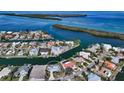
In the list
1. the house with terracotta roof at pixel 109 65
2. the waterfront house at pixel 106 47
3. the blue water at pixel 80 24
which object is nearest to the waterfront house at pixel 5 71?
the blue water at pixel 80 24

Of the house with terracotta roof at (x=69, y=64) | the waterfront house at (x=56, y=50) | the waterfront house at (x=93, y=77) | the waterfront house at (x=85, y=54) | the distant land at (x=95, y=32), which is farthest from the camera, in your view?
the distant land at (x=95, y=32)

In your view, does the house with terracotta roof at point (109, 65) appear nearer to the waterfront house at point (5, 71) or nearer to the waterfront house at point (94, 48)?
the waterfront house at point (94, 48)

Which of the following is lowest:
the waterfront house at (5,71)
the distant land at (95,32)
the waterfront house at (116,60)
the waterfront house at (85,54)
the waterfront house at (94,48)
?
the waterfront house at (5,71)

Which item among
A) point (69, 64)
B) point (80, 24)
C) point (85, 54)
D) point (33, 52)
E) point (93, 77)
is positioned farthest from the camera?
point (80, 24)

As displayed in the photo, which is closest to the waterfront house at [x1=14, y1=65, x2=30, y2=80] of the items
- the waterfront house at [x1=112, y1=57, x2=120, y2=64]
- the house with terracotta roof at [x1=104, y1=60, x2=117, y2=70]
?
the house with terracotta roof at [x1=104, y1=60, x2=117, y2=70]

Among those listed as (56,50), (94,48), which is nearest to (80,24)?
(94,48)

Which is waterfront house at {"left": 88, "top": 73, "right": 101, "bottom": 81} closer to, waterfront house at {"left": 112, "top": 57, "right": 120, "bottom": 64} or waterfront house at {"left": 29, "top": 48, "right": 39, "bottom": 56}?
waterfront house at {"left": 112, "top": 57, "right": 120, "bottom": 64}

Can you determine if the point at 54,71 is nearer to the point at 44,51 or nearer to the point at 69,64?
the point at 69,64

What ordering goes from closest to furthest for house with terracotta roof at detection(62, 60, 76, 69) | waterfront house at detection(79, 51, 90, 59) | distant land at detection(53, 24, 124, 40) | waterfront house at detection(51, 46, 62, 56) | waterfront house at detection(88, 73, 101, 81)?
waterfront house at detection(88, 73, 101, 81) < house with terracotta roof at detection(62, 60, 76, 69) < waterfront house at detection(79, 51, 90, 59) < waterfront house at detection(51, 46, 62, 56) < distant land at detection(53, 24, 124, 40)

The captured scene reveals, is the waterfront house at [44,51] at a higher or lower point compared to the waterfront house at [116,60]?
higher

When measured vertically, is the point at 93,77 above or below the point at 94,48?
below

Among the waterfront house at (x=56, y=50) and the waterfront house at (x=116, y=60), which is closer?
the waterfront house at (x=116, y=60)
